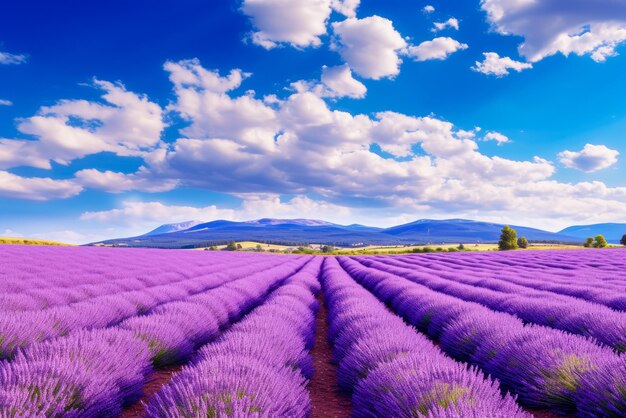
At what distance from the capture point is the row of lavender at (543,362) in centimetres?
230

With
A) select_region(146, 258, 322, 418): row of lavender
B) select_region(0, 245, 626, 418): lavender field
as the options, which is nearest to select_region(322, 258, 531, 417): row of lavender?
select_region(0, 245, 626, 418): lavender field

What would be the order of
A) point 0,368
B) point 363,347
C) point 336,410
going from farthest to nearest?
point 363,347 < point 336,410 < point 0,368

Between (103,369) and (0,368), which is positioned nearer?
(0,368)

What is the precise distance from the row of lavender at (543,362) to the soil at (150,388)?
8.34ft

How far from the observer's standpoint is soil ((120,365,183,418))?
287 centimetres

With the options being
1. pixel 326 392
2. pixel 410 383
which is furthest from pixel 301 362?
pixel 410 383

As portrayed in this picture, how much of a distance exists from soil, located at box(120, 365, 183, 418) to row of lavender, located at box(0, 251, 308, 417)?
9 cm

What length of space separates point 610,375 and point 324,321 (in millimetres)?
5802

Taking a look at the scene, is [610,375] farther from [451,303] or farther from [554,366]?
[451,303]

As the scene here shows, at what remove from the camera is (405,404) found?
2.02 meters

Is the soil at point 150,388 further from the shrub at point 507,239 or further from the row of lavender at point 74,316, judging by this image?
the shrub at point 507,239

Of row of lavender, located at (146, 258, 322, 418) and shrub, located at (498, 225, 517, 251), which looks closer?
row of lavender, located at (146, 258, 322, 418)

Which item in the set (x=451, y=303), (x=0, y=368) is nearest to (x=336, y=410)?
(x=0, y=368)

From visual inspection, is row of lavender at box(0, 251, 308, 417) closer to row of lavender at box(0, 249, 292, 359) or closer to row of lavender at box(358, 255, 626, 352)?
row of lavender at box(0, 249, 292, 359)
